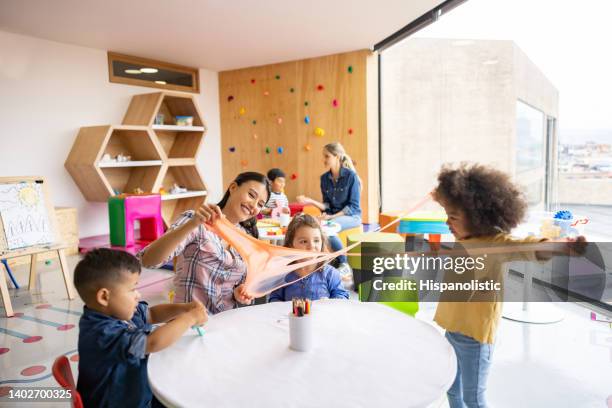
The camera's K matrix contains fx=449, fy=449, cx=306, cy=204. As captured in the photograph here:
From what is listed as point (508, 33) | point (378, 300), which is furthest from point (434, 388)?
point (508, 33)

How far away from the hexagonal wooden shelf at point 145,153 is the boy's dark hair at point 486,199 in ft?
16.2

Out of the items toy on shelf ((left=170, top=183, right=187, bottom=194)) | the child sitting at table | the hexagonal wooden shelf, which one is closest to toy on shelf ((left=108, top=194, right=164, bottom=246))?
the hexagonal wooden shelf

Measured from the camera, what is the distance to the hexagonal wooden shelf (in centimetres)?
564

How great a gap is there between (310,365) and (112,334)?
1.93 ft

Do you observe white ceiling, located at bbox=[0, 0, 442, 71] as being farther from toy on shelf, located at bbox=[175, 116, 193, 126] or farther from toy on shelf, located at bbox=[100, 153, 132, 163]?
toy on shelf, located at bbox=[100, 153, 132, 163]

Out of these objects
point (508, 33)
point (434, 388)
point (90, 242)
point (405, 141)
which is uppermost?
point (508, 33)

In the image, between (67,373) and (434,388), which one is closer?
(434,388)

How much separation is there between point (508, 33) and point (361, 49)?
2322 millimetres

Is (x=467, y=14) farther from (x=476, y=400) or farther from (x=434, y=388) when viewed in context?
(x=434, y=388)

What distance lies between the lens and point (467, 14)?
4613 mm

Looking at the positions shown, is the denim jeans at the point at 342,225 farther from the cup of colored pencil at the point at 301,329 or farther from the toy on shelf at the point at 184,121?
the toy on shelf at the point at 184,121

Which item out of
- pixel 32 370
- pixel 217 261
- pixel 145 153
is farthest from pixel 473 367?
pixel 145 153

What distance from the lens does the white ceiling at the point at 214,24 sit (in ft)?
14.5

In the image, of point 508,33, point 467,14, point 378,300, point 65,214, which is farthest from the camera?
point 65,214
